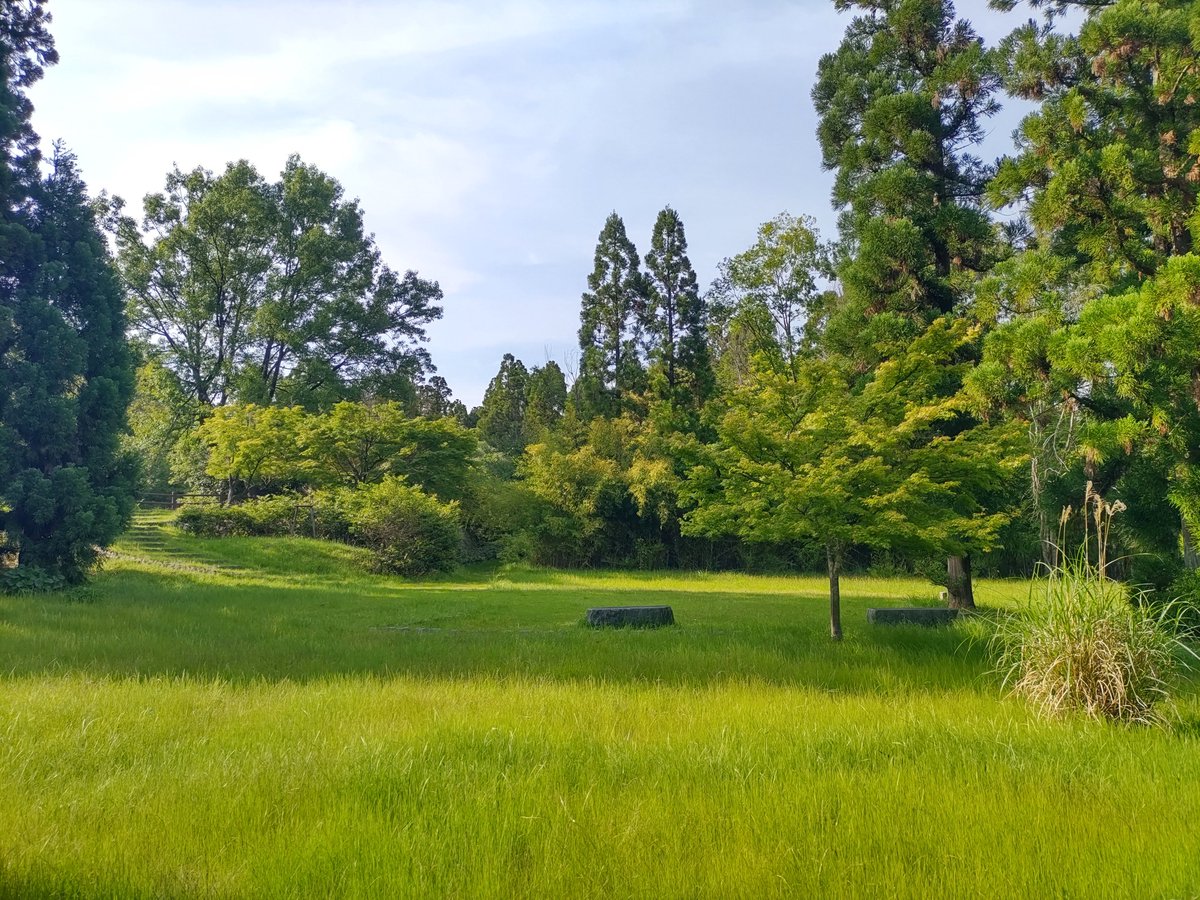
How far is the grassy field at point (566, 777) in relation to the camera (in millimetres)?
2889

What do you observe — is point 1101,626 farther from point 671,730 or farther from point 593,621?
point 593,621

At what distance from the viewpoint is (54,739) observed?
14.8ft

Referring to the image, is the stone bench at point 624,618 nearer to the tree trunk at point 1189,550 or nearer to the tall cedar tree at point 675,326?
the tree trunk at point 1189,550

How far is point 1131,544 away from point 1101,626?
4910 millimetres

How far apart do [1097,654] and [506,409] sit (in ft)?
142

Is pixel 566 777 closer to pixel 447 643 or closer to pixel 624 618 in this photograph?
pixel 447 643

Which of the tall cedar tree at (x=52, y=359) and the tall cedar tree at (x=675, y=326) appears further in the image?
the tall cedar tree at (x=675, y=326)

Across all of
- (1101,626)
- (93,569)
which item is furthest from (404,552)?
(1101,626)

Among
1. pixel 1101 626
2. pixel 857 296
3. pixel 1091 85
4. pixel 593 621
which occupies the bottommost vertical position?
pixel 593 621

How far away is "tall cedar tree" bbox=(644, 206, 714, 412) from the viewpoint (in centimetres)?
2958

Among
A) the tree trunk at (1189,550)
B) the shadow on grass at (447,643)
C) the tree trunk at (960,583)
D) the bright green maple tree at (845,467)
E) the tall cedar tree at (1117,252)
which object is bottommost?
the shadow on grass at (447,643)

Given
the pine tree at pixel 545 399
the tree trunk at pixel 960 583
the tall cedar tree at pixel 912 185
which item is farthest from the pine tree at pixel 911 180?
the pine tree at pixel 545 399

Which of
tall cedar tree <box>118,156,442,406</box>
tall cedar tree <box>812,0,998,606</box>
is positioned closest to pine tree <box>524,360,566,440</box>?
tall cedar tree <box>118,156,442,406</box>

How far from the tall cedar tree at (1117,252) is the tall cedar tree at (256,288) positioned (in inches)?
1197
